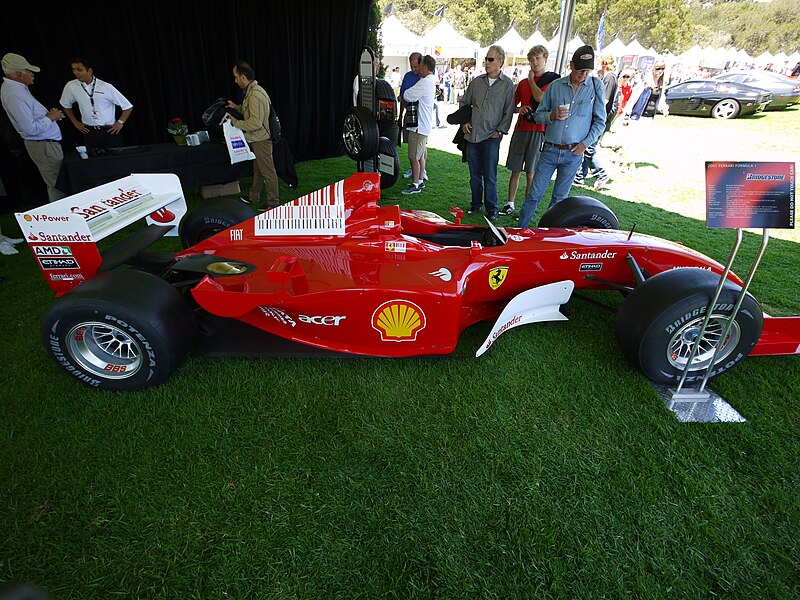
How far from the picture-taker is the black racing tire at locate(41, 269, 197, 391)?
2547mm

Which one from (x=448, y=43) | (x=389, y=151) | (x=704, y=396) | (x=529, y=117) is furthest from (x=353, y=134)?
(x=448, y=43)

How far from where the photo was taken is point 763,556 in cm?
196

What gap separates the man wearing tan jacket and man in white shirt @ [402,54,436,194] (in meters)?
2.05

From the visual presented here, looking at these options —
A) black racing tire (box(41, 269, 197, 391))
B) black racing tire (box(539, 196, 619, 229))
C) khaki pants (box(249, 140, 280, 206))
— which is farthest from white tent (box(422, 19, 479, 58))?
black racing tire (box(41, 269, 197, 391))

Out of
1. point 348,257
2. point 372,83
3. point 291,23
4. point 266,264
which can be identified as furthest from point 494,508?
point 291,23

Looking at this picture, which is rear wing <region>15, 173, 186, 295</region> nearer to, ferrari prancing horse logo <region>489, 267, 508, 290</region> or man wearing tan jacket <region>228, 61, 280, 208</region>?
ferrari prancing horse logo <region>489, 267, 508, 290</region>

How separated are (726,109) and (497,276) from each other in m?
18.3

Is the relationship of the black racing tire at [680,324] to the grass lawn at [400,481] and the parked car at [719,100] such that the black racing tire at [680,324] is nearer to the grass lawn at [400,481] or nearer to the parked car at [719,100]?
the grass lawn at [400,481]

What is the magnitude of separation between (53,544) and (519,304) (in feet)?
9.23

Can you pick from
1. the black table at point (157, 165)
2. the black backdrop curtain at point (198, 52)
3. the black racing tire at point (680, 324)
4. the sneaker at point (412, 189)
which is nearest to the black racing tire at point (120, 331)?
the black racing tire at point (680, 324)

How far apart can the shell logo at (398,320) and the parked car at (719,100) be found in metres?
18.7

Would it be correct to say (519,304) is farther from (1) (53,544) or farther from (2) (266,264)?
(1) (53,544)

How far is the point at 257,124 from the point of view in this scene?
231 inches

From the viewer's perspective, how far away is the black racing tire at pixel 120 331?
100 inches
